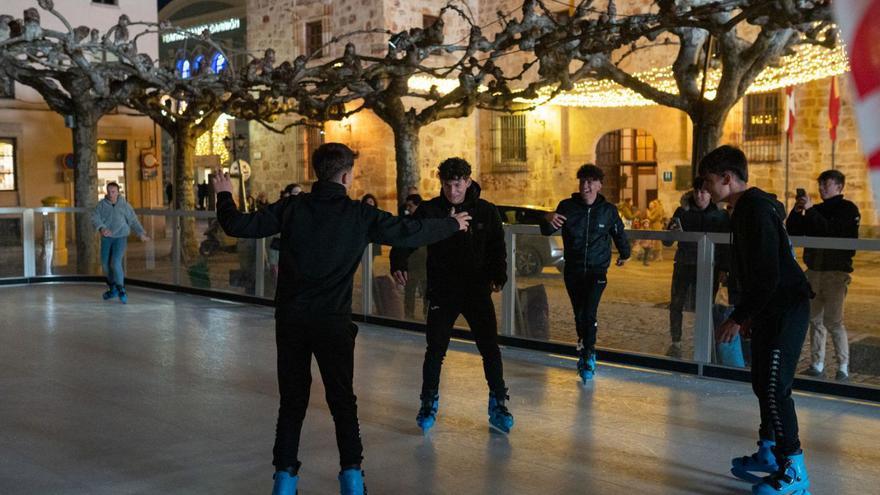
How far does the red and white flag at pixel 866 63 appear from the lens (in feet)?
4.65

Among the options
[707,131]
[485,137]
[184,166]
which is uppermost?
[485,137]

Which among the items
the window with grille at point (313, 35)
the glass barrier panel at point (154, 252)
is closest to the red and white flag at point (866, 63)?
the glass barrier panel at point (154, 252)

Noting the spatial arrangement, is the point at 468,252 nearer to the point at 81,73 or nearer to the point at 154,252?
the point at 154,252

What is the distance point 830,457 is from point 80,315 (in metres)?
9.64

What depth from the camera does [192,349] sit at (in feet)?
33.5

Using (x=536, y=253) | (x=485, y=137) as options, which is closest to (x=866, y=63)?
(x=536, y=253)

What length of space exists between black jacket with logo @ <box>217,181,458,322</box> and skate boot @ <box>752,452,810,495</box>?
2324 mm

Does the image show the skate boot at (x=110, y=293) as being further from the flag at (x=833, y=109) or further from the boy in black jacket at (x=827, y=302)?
the flag at (x=833, y=109)

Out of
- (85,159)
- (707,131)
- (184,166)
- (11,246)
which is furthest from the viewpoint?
(184,166)

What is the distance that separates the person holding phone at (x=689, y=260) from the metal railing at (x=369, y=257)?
0.06 m

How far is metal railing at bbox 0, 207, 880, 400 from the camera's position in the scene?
8.82 meters

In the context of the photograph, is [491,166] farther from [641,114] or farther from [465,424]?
[465,424]

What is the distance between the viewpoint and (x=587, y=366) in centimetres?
852

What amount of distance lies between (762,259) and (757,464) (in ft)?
4.18
